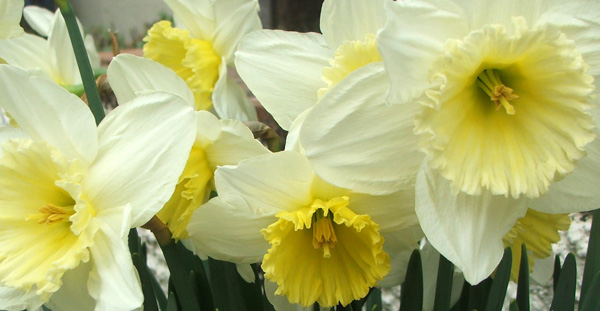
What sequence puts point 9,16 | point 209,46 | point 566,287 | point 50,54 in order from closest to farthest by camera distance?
point 9,16
point 566,287
point 50,54
point 209,46

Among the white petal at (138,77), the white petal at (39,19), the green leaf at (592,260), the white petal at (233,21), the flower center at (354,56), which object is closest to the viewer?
the flower center at (354,56)

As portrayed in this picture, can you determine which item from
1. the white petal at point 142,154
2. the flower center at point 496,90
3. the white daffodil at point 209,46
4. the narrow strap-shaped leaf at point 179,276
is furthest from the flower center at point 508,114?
the white daffodil at point 209,46

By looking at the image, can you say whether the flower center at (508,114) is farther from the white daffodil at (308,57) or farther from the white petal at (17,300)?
the white petal at (17,300)

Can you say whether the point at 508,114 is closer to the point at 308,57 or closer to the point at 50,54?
the point at 308,57

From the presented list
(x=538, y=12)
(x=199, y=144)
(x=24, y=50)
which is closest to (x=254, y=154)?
(x=199, y=144)

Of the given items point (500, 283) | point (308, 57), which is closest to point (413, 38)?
point (308, 57)

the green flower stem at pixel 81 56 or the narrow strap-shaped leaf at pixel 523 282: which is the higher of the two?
the green flower stem at pixel 81 56

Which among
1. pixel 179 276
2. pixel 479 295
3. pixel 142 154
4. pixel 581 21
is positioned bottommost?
pixel 479 295

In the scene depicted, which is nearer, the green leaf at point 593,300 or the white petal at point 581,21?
the white petal at point 581,21

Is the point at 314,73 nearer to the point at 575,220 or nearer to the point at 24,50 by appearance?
the point at 24,50
